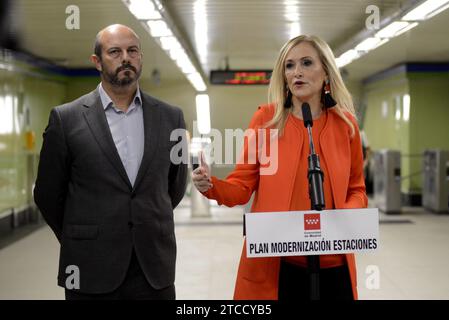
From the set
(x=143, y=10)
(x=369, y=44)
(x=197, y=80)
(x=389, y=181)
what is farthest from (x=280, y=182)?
(x=389, y=181)

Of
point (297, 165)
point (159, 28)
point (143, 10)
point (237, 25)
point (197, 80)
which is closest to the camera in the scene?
point (297, 165)

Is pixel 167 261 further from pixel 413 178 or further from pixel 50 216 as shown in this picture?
pixel 413 178

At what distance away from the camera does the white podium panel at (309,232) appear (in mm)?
1761

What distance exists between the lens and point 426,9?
5.04 meters

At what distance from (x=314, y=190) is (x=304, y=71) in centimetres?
44

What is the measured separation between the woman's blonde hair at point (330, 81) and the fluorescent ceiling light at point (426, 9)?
10.6ft

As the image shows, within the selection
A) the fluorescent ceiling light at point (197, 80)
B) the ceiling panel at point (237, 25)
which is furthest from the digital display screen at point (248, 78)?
the ceiling panel at point (237, 25)

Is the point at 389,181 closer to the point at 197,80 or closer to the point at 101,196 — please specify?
the point at 197,80

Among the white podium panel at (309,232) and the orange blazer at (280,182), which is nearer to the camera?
the white podium panel at (309,232)

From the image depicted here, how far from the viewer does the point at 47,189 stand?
210cm

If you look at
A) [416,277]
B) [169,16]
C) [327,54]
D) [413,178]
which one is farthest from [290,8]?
[413,178]

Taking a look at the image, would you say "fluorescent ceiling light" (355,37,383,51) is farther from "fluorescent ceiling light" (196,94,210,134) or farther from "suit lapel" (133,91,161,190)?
"suit lapel" (133,91,161,190)

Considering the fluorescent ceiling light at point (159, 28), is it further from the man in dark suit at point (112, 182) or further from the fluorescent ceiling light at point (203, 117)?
the man in dark suit at point (112, 182)

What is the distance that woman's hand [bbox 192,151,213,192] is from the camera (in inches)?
68.9
